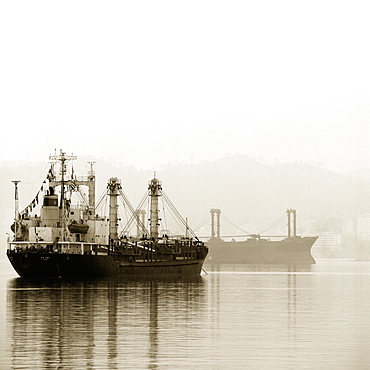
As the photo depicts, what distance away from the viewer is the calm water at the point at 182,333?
25.6 meters

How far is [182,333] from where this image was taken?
33312 mm

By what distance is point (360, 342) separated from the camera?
30844 mm

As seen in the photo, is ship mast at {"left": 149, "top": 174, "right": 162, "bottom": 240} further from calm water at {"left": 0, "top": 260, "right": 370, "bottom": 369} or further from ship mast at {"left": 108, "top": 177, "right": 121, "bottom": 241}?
calm water at {"left": 0, "top": 260, "right": 370, "bottom": 369}

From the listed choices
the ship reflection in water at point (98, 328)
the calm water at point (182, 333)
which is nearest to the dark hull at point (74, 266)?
the ship reflection in water at point (98, 328)

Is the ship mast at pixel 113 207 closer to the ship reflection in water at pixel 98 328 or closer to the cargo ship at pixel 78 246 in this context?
the cargo ship at pixel 78 246

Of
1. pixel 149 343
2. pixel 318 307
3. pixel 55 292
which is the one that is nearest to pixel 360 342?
pixel 149 343

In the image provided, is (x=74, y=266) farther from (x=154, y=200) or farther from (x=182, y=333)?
(x=182, y=333)

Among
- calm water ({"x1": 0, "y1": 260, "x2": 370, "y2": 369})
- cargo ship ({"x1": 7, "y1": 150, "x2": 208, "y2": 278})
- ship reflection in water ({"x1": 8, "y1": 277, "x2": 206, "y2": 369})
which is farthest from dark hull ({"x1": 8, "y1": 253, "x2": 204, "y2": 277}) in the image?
calm water ({"x1": 0, "y1": 260, "x2": 370, "y2": 369})

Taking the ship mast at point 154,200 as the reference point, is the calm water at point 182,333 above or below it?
below

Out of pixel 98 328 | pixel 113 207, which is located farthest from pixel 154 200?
pixel 98 328

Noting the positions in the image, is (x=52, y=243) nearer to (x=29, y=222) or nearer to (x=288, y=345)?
(x=29, y=222)

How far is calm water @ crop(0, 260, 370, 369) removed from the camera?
84.0ft

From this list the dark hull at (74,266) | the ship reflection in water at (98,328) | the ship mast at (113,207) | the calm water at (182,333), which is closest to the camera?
the calm water at (182,333)

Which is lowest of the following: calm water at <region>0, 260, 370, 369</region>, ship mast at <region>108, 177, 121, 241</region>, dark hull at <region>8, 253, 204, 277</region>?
calm water at <region>0, 260, 370, 369</region>
